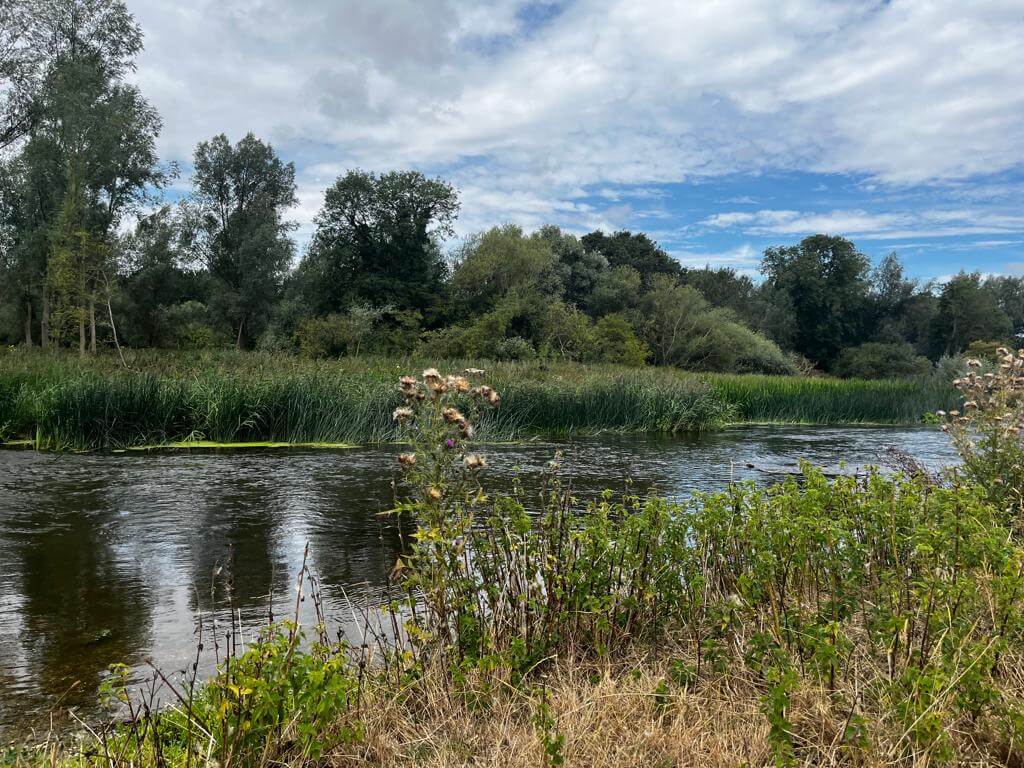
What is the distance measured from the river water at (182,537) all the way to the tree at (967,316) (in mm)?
43346

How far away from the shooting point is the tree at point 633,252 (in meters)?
43.5

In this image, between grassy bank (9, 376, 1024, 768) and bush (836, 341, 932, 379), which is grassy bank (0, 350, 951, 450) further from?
bush (836, 341, 932, 379)

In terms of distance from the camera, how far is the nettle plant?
5383mm

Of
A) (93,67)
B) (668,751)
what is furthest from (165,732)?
(93,67)

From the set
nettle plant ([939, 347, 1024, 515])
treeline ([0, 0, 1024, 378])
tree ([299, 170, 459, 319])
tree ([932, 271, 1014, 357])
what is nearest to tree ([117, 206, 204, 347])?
treeline ([0, 0, 1024, 378])

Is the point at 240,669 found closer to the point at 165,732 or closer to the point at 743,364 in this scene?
the point at 165,732

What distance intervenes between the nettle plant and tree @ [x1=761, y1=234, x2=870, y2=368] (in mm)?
46648

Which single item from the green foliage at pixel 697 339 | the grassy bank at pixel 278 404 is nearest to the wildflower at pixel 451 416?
the grassy bank at pixel 278 404

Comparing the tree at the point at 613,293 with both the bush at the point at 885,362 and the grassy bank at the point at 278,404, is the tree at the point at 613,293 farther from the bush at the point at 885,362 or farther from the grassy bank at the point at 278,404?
the grassy bank at the point at 278,404

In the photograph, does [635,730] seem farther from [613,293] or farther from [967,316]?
A: [967,316]

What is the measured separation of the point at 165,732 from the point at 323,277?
33.4m

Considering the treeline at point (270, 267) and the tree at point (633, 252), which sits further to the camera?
the tree at point (633, 252)

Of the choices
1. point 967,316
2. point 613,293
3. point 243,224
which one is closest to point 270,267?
point 243,224

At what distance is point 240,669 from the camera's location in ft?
7.96
